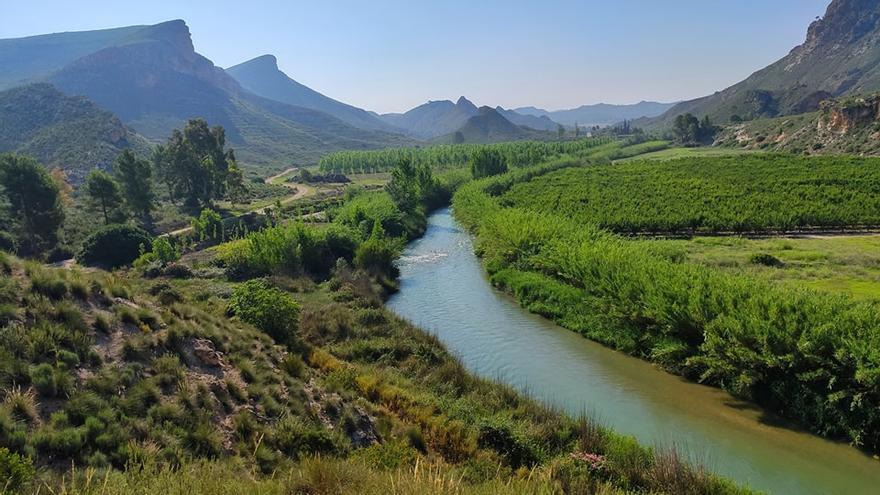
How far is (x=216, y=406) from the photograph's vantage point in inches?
580

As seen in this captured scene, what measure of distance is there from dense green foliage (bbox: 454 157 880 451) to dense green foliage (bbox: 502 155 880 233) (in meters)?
15.9

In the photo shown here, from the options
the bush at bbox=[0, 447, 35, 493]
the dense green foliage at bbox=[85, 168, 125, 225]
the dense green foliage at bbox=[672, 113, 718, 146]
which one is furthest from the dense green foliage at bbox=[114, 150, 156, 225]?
the dense green foliage at bbox=[672, 113, 718, 146]

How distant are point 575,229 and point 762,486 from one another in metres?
28.8

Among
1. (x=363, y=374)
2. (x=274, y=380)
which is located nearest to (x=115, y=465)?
(x=274, y=380)

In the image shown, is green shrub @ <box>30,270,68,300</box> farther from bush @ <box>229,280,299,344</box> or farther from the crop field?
the crop field

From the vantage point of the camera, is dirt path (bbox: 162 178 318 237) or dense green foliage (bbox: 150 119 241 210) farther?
Result: dense green foliage (bbox: 150 119 241 210)

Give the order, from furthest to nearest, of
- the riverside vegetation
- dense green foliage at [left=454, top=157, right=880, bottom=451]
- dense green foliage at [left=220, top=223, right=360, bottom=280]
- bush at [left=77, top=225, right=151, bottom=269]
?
bush at [left=77, top=225, right=151, bottom=269] < dense green foliage at [left=220, top=223, right=360, bottom=280] < dense green foliage at [left=454, top=157, right=880, bottom=451] < the riverside vegetation

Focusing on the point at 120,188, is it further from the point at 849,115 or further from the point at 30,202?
the point at 849,115

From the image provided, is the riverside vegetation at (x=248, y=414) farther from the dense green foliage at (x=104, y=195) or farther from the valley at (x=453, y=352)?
the dense green foliage at (x=104, y=195)

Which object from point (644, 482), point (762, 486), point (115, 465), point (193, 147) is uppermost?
point (193, 147)

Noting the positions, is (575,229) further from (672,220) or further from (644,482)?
(644,482)

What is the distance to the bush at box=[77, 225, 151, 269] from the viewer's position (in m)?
46.6

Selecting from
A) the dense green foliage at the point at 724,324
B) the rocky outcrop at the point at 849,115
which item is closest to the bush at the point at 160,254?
the dense green foliage at the point at 724,324

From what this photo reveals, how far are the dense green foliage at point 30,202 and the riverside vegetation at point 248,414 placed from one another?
35.4 metres
